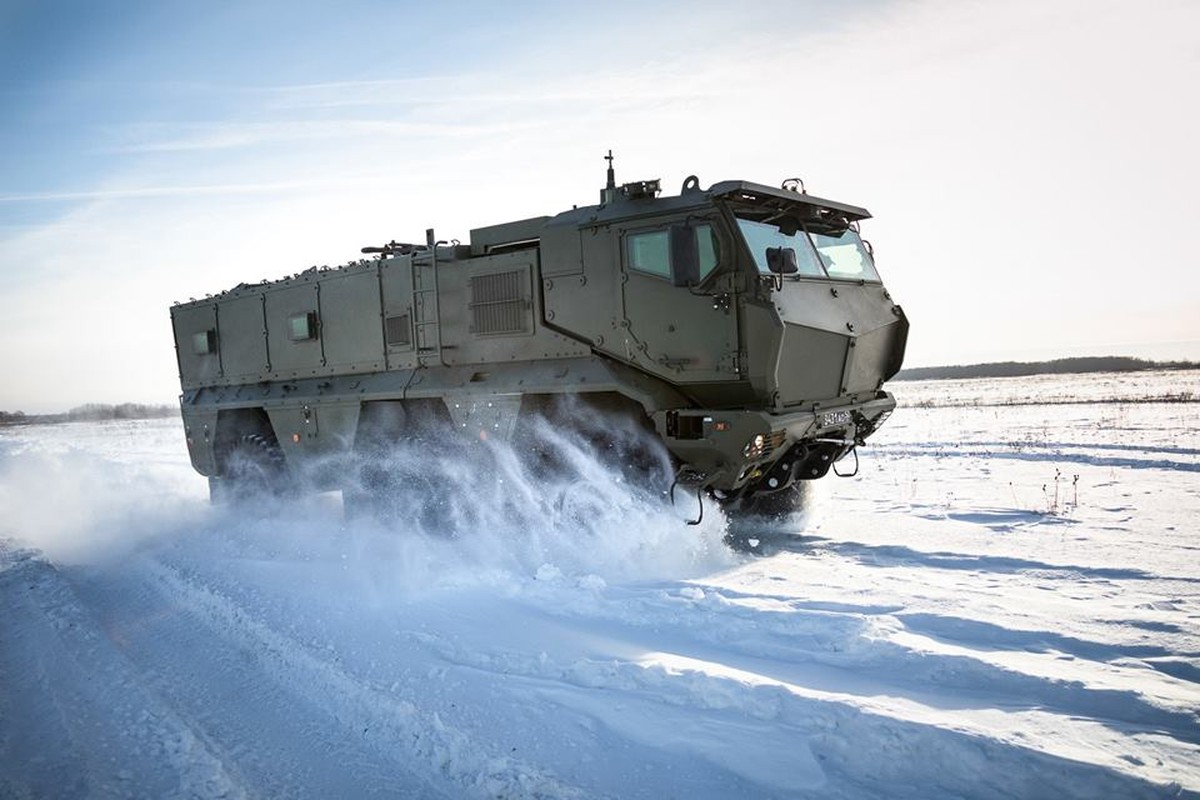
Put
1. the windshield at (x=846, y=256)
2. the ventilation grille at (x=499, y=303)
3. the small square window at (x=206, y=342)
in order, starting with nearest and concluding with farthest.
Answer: the windshield at (x=846, y=256), the ventilation grille at (x=499, y=303), the small square window at (x=206, y=342)

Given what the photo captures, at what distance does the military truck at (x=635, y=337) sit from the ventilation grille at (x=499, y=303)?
0.02 metres

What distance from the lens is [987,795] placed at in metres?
3.03

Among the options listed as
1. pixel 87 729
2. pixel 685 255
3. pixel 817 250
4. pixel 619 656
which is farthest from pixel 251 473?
pixel 817 250

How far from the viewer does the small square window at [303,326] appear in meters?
10.2

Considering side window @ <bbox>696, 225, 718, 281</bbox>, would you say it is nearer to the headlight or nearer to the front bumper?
the front bumper

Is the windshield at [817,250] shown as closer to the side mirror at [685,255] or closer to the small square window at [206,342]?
the side mirror at [685,255]

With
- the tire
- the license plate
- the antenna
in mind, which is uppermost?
the antenna

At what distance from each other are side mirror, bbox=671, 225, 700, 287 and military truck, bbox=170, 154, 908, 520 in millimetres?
14

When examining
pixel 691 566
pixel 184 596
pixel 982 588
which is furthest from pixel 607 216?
pixel 184 596

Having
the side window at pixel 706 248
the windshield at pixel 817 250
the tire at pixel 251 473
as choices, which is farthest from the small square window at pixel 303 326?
the windshield at pixel 817 250

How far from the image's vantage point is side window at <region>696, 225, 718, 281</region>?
6.63 metres

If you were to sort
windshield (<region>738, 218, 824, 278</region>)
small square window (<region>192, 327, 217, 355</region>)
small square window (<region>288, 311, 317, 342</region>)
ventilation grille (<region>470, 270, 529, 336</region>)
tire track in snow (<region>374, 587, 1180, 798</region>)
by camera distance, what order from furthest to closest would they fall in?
small square window (<region>192, 327, 217, 355</region>), small square window (<region>288, 311, 317, 342</region>), ventilation grille (<region>470, 270, 529, 336</region>), windshield (<region>738, 218, 824, 278</region>), tire track in snow (<region>374, 587, 1180, 798</region>)

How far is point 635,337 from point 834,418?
83.2 inches

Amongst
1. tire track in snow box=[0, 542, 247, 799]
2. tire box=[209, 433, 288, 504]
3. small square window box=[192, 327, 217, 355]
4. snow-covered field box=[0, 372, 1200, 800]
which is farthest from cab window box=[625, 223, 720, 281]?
small square window box=[192, 327, 217, 355]
